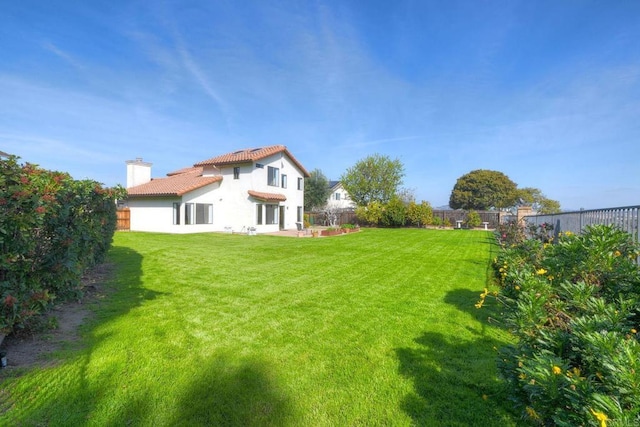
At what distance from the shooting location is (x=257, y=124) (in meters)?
22.2

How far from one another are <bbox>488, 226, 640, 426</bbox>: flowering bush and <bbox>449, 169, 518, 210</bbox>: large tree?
53.7 meters

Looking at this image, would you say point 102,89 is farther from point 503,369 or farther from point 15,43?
point 503,369

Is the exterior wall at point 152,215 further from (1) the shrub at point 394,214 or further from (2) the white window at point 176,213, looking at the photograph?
(1) the shrub at point 394,214

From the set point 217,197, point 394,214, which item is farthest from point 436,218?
point 217,197

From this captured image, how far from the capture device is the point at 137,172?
24.0m

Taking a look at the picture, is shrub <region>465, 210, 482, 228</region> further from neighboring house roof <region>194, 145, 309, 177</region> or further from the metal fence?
the metal fence

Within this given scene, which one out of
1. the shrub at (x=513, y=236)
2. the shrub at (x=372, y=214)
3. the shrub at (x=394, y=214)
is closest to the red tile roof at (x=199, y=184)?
the shrub at (x=372, y=214)

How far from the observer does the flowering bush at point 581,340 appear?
1307mm

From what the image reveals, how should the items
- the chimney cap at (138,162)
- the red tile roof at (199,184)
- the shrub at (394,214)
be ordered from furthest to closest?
the shrub at (394,214) < the chimney cap at (138,162) < the red tile roof at (199,184)

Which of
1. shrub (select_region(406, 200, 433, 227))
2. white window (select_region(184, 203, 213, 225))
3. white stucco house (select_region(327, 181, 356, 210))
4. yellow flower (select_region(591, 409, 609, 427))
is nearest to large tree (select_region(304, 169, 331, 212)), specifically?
white stucco house (select_region(327, 181, 356, 210))

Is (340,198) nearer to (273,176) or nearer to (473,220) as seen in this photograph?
(473,220)

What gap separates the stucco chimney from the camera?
23.7 metres

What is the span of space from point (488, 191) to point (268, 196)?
42.9 meters

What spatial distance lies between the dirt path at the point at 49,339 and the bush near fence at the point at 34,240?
0.69 ft
